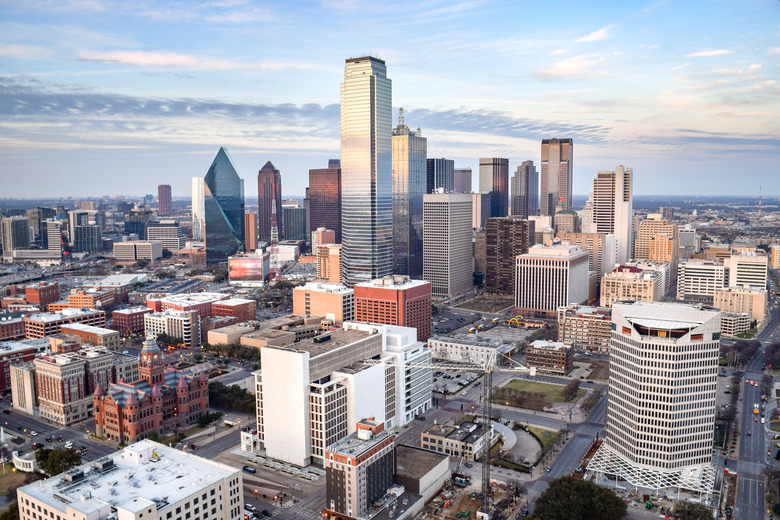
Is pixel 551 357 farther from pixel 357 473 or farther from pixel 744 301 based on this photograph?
pixel 744 301

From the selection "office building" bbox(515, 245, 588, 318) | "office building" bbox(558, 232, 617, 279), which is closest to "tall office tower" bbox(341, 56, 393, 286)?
"office building" bbox(515, 245, 588, 318)

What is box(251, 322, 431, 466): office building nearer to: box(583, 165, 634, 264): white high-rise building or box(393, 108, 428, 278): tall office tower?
box(393, 108, 428, 278): tall office tower

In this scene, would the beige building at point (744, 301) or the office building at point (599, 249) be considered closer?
the beige building at point (744, 301)

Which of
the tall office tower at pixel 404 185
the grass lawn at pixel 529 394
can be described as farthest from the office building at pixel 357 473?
the tall office tower at pixel 404 185

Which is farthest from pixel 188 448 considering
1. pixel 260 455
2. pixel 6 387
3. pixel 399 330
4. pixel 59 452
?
pixel 6 387

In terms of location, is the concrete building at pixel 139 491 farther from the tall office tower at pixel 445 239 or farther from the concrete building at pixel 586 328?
the tall office tower at pixel 445 239

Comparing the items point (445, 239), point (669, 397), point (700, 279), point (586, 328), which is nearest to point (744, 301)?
point (700, 279)

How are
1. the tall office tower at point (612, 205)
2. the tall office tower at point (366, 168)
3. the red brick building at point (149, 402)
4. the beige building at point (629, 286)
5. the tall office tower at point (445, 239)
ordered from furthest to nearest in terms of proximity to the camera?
the tall office tower at point (612, 205) → the tall office tower at point (445, 239) → the beige building at point (629, 286) → the tall office tower at point (366, 168) → the red brick building at point (149, 402)
